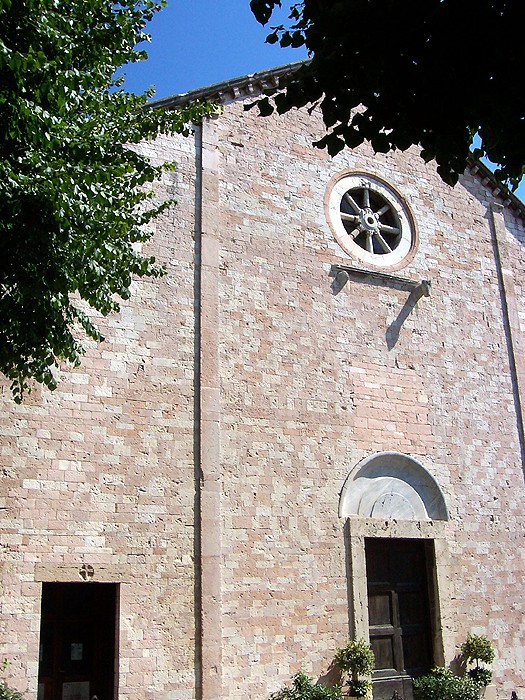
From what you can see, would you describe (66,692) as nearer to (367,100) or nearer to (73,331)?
(73,331)

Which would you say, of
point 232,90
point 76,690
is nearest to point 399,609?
point 76,690

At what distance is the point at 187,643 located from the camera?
11.1 m

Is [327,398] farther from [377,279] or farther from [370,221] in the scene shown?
[370,221]

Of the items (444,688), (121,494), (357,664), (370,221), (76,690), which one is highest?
(370,221)

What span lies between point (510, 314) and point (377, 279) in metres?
3.27

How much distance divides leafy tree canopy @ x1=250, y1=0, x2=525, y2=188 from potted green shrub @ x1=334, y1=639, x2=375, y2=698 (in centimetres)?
843

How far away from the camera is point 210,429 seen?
12.2 meters

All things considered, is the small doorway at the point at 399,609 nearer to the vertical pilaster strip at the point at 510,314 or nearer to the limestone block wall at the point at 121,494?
the vertical pilaster strip at the point at 510,314

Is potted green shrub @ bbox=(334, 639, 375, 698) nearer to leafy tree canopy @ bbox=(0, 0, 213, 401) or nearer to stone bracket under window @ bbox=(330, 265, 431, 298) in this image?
stone bracket under window @ bbox=(330, 265, 431, 298)

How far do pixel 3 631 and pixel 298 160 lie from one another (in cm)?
905

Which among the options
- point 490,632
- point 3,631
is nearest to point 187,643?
point 3,631

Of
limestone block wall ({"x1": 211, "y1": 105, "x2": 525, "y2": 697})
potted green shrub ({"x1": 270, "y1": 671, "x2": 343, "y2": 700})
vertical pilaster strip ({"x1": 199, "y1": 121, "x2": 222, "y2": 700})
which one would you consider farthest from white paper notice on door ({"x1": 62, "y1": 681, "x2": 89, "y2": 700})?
potted green shrub ({"x1": 270, "y1": 671, "x2": 343, "y2": 700})

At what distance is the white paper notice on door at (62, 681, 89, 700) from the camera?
36.0 feet

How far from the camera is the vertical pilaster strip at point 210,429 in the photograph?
1121cm
